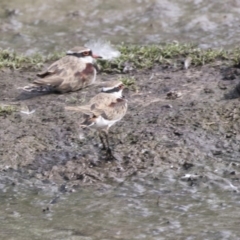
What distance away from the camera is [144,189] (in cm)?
743

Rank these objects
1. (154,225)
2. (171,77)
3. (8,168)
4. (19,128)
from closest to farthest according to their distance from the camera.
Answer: (154,225), (8,168), (19,128), (171,77)

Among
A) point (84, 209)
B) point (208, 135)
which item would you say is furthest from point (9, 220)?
point (208, 135)

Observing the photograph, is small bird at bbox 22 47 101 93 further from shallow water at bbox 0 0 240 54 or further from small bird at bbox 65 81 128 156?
shallow water at bbox 0 0 240 54

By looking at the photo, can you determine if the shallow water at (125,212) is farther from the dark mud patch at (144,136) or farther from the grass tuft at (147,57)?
the grass tuft at (147,57)

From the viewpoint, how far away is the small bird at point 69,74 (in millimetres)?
9656

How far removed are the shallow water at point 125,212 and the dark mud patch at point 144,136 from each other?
25cm

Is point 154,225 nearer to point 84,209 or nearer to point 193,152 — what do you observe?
point 84,209

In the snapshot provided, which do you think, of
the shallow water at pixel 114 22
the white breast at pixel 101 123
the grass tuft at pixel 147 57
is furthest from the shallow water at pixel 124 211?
the shallow water at pixel 114 22

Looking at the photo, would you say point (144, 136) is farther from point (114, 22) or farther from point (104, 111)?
point (114, 22)

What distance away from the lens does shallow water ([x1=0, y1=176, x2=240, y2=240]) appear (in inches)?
256

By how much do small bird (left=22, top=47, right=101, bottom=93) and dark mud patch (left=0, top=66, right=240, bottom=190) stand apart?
114mm

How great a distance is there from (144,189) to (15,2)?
6216 mm

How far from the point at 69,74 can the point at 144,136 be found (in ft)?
5.72

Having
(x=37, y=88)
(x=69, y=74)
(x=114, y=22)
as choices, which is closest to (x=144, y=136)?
(x=69, y=74)
